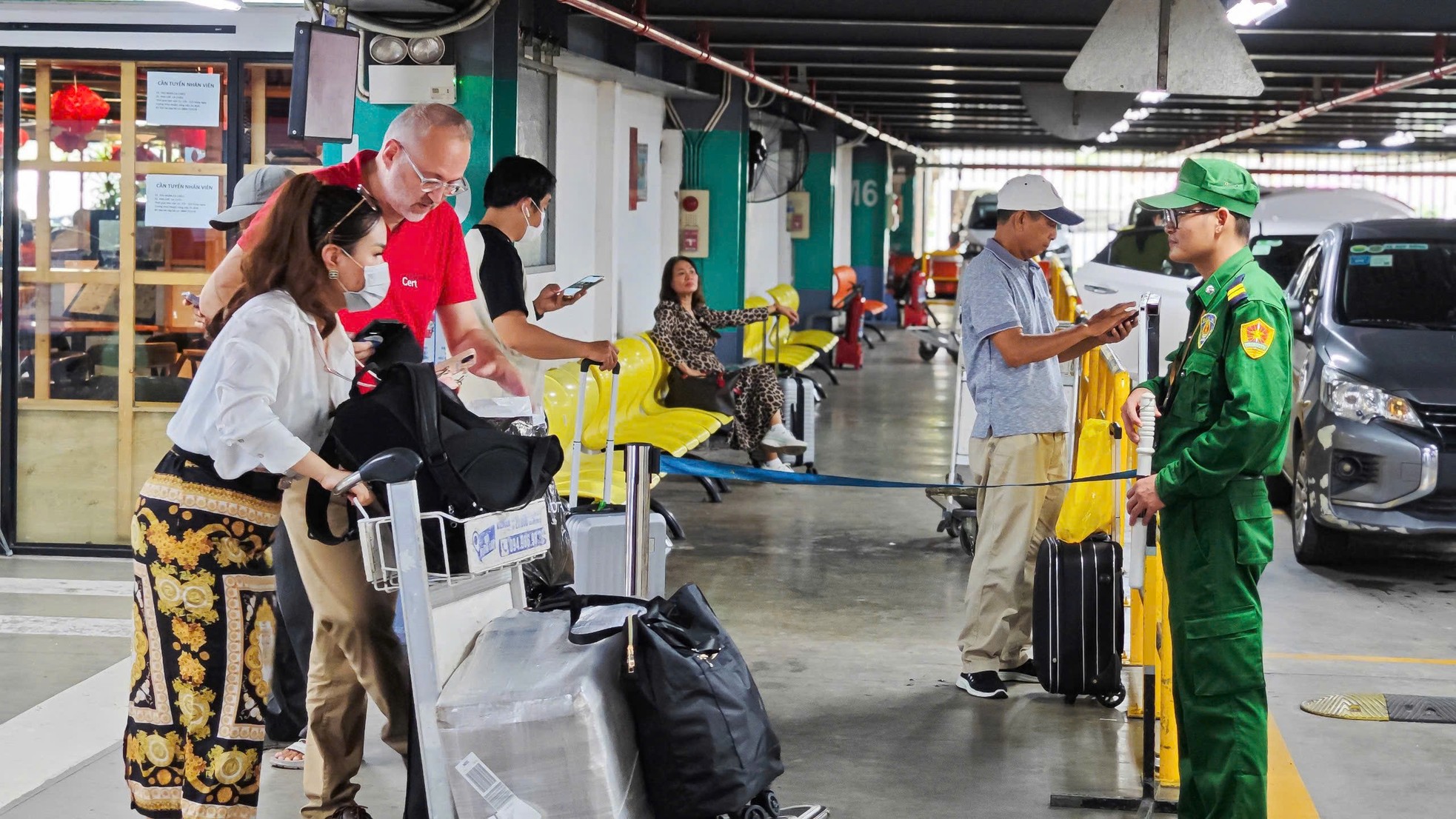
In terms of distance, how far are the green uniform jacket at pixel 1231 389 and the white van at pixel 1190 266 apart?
7507 millimetres

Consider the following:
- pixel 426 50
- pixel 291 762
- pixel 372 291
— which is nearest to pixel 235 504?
pixel 372 291

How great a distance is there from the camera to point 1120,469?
5.02 meters

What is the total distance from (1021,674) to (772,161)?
422 inches

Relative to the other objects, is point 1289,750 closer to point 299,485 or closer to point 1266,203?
Answer: point 299,485

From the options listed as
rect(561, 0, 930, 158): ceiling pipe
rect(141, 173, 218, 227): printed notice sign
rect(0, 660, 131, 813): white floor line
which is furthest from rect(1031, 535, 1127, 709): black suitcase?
rect(141, 173, 218, 227): printed notice sign

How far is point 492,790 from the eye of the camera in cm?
314

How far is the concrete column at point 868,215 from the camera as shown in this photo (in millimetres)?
26062

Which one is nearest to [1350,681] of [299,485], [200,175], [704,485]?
[299,485]

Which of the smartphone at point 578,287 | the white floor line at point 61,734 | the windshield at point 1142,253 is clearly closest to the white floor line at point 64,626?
the white floor line at point 61,734

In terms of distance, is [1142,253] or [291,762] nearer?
[291,762]

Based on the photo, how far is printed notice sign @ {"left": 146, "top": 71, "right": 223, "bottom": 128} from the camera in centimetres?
688

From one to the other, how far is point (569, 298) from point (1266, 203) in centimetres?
859

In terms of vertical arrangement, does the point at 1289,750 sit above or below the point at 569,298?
below

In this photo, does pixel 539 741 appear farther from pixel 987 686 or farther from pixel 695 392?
pixel 695 392
